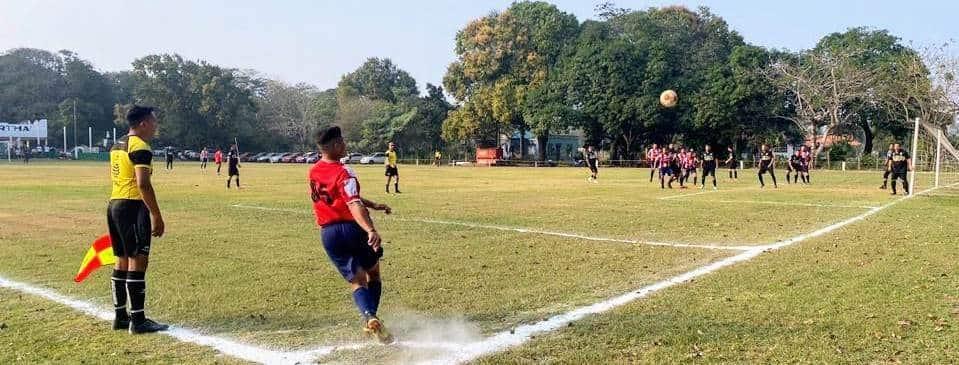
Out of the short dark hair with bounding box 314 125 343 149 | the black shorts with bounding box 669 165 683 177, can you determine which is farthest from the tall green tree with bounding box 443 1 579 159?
the short dark hair with bounding box 314 125 343 149

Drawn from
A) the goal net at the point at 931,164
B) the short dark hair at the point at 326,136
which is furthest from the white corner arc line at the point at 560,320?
the goal net at the point at 931,164

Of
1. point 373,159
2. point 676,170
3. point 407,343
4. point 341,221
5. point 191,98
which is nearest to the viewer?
point 341,221

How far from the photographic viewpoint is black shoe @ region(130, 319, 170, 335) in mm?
5730

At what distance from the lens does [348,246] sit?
5.28 meters

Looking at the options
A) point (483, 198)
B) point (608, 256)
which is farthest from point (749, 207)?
point (608, 256)

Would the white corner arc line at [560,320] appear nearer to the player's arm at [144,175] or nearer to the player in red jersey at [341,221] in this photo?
the player in red jersey at [341,221]

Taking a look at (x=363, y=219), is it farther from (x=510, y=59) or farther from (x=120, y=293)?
(x=510, y=59)

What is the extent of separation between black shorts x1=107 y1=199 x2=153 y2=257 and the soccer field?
0.74 meters

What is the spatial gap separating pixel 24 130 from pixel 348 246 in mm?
89318

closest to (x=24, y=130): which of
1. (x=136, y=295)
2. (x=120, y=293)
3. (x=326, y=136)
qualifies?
(x=120, y=293)

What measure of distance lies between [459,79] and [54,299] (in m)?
64.5

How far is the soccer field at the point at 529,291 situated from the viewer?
5207mm

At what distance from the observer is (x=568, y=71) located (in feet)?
202

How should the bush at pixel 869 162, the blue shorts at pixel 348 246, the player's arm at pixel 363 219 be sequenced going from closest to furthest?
the player's arm at pixel 363 219
the blue shorts at pixel 348 246
the bush at pixel 869 162
